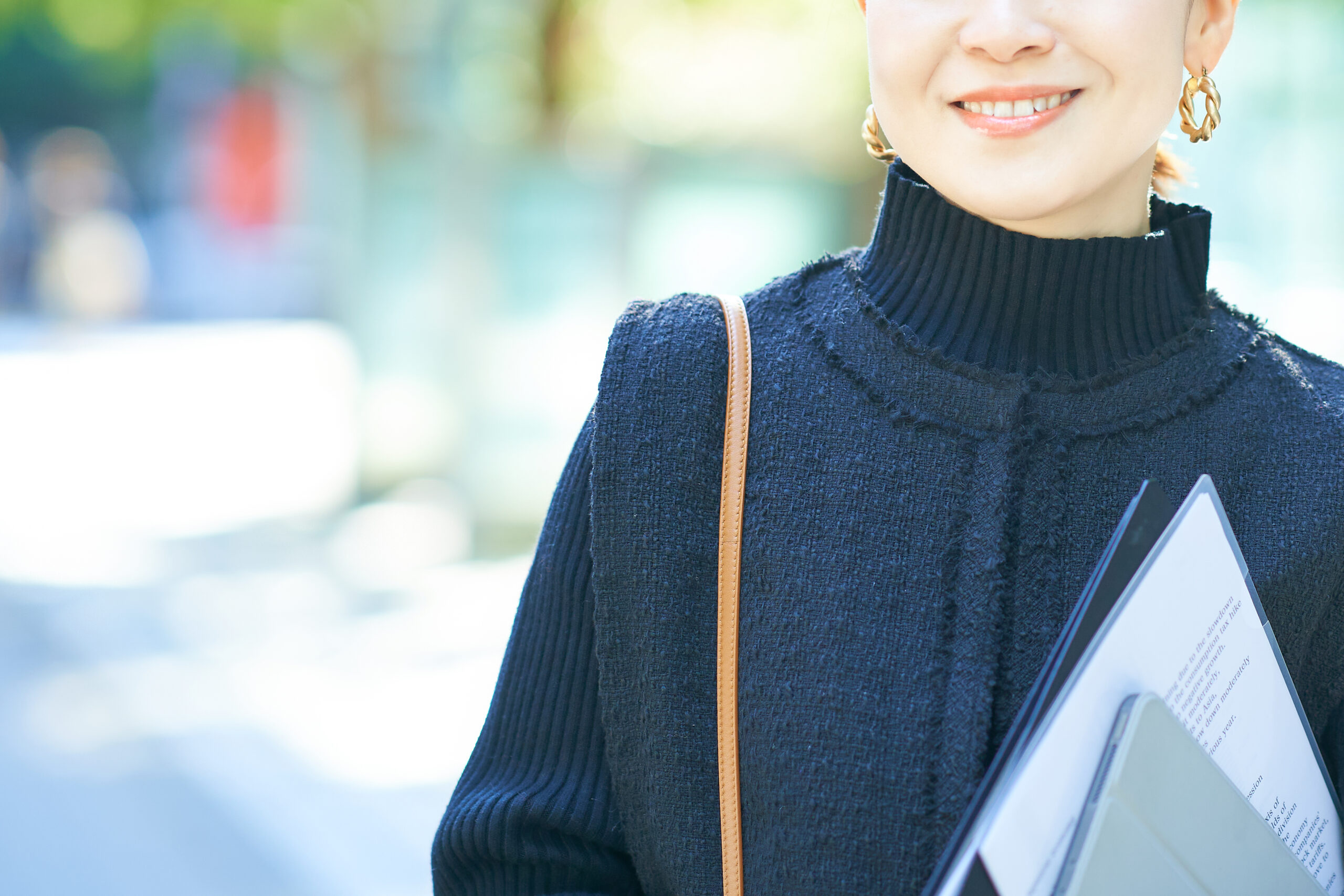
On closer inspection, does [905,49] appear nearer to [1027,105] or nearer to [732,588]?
[1027,105]

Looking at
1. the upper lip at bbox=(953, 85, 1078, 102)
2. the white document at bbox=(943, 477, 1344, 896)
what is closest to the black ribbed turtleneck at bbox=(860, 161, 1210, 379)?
the upper lip at bbox=(953, 85, 1078, 102)

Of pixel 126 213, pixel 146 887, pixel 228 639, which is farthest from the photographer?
pixel 126 213

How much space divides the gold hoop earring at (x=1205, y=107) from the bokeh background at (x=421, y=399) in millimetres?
2972

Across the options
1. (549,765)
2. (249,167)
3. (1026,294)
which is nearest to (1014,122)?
(1026,294)

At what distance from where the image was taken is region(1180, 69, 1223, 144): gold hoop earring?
1268mm

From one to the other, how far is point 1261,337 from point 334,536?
6.03m

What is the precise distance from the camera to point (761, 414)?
1224 millimetres

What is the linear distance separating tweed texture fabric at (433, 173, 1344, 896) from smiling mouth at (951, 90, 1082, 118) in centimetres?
21

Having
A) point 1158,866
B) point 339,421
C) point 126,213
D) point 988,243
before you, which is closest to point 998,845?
point 1158,866

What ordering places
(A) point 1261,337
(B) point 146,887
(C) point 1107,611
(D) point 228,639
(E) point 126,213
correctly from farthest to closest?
(E) point 126,213 < (D) point 228,639 < (B) point 146,887 < (A) point 1261,337 < (C) point 1107,611

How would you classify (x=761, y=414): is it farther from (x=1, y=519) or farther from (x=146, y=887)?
(x=1, y=519)

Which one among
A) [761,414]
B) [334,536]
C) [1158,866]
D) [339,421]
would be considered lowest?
[1158,866]

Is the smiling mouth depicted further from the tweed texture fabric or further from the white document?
the white document

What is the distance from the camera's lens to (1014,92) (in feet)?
3.74
